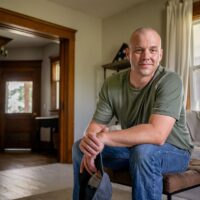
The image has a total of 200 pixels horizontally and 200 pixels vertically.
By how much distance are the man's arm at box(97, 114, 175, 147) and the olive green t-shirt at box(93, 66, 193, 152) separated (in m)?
0.04

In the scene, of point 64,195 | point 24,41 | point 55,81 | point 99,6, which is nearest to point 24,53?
point 24,41

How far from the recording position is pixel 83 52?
15.3 feet

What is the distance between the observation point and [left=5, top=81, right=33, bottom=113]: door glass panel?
691 cm

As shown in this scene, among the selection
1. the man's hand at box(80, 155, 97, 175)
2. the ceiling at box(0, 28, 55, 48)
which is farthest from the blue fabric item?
the ceiling at box(0, 28, 55, 48)

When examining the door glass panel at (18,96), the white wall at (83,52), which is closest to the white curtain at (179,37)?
the white wall at (83,52)

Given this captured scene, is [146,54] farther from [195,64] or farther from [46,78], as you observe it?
[46,78]

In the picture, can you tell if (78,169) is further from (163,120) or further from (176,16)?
(176,16)

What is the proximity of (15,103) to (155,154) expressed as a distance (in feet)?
20.1

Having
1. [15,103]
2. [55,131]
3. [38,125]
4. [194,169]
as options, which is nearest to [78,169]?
[194,169]

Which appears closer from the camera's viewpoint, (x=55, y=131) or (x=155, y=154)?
(x=155, y=154)

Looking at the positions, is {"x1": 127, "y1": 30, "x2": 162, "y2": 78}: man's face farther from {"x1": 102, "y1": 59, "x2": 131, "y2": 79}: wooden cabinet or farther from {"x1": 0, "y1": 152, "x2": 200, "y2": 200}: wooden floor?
{"x1": 102, "y1": 59, "x2": 131, "y2": 79}: wooden cabinet

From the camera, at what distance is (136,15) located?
435cm

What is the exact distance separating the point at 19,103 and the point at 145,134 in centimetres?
608

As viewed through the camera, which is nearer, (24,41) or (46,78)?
(24,41)
